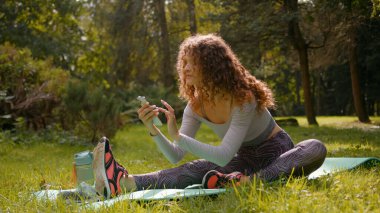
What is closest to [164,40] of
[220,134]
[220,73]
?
[220,134]

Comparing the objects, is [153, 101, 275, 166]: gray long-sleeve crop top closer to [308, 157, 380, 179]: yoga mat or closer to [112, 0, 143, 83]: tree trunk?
[308, 157, 380, 179]: yoga mat

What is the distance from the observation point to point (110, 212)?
101 inches

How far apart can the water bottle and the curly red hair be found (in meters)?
0.99

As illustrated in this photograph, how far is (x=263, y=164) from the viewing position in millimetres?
3658

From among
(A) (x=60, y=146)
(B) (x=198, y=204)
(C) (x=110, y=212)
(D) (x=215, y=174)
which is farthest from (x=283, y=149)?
(A) (x=60, y=146)

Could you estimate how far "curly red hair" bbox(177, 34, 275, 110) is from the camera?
11.0ft

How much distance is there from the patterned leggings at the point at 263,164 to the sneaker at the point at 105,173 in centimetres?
30

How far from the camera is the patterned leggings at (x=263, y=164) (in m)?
3.31

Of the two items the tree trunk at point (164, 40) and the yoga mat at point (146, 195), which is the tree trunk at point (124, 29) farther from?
the yoga mat at point (146, 195)

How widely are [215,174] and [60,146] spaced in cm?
625

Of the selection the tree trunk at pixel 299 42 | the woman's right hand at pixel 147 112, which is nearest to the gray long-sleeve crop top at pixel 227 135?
the woman's right hand at pixel 147 112

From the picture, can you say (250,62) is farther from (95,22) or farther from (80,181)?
(80,181)

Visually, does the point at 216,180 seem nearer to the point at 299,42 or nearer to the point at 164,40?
the point at 299,42

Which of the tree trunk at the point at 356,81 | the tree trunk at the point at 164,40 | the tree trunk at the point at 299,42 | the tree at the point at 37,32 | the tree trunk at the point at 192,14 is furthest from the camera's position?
the tree trunk at the point at 164,40
